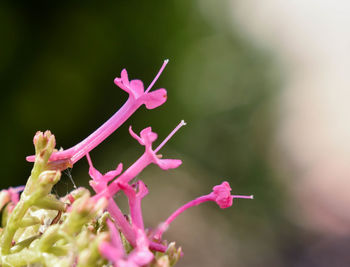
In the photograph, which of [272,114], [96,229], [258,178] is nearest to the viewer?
[96,229]

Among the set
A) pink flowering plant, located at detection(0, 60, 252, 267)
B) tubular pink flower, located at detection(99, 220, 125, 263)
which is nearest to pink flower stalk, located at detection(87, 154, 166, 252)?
pink flowering plant, located at detection(0, 60, 252, 267)

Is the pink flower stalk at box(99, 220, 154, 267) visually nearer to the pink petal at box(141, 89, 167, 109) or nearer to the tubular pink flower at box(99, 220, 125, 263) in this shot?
the tubular pink flower at box(99, 220, 125, 263)

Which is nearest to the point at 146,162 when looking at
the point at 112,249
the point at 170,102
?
the point at 112,249

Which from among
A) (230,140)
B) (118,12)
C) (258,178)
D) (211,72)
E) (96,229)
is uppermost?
(118,12)

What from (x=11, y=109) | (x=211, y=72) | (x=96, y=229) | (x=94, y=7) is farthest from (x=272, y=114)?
(x=96, y=229)

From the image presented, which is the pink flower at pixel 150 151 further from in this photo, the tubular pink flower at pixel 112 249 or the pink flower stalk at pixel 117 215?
the tubular pink flower at pixel 112 249

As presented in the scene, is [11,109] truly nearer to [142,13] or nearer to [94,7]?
[94,7]

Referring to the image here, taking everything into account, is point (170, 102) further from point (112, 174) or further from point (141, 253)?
point (141, 253)
